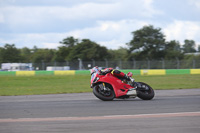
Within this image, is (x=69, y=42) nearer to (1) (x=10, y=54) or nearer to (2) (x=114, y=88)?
(1) (x=10, y=54)

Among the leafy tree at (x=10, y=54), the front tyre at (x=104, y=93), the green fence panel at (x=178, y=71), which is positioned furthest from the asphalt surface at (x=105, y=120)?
the leafy tree at (x=10, y=54)

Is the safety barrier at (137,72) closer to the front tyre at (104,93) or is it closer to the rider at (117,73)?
the rider at (117,73)

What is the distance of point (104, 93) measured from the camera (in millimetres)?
10391

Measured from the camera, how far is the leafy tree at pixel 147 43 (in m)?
59.8

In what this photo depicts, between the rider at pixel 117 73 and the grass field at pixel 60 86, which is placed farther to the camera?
the grass field at pixel 60 86

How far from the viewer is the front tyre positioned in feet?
33.4

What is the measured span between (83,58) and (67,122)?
2088 inches

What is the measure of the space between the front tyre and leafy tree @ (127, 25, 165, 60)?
4958 centimetres

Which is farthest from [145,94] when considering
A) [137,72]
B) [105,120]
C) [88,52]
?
[88,52]

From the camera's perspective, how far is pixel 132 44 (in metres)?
62.3

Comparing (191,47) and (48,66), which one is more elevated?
(191,47)

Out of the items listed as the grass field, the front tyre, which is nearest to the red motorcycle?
the front tyre

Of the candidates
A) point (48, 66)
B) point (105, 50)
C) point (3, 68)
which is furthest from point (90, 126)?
point (105, 50)

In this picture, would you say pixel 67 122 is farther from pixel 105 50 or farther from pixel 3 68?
pixel 105 50
